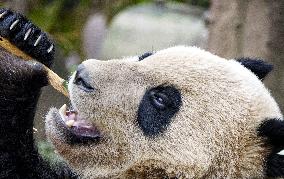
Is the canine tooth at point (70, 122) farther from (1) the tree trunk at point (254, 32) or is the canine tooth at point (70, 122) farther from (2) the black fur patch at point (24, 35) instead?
(1) the tree trunk at point (254, 32)

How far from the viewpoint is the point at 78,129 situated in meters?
3.27

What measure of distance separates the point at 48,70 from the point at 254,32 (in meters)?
2.68

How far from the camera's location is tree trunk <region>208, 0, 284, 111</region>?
5.72 meters

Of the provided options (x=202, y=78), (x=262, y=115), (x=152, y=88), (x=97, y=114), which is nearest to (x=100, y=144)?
(x=97, y=114)

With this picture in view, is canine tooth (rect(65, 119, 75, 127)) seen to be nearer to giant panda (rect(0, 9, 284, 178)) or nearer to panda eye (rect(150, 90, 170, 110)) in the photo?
giant panda (rect(0, 9, 284, 178))

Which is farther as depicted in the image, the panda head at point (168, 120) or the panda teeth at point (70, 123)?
the panda teeth at point (70, 123)

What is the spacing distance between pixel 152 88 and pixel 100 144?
0.38 m

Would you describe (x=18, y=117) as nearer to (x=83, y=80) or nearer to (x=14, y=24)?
(x=14, y=24)

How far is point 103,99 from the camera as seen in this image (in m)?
3.10

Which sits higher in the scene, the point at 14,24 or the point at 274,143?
the point at 14,24

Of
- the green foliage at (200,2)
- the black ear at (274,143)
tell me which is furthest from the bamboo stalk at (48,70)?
the green foliage at (200,2)

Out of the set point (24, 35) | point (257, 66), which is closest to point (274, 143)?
point (257, 66)

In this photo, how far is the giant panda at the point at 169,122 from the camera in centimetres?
309

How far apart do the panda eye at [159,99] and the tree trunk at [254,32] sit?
2798 millimetres
